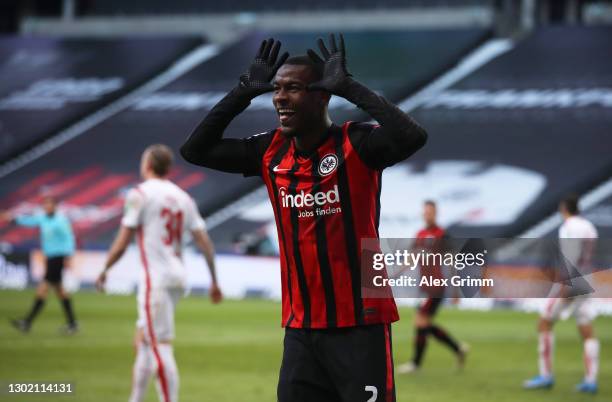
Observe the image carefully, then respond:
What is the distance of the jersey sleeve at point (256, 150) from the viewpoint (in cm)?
525

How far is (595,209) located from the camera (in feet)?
91.9

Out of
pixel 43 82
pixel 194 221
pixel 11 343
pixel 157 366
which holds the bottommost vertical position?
pixel 11 343

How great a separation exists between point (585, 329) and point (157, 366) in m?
5.60

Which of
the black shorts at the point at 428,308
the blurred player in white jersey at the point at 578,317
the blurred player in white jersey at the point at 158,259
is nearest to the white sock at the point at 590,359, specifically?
the blurred player in white jersey at the point at 578,317

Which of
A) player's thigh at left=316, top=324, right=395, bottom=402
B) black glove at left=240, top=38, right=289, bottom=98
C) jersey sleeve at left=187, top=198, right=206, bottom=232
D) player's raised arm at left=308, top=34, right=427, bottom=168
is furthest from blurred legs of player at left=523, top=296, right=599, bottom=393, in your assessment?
player's raised arm at left=308, top=34, right=427, bottom=168

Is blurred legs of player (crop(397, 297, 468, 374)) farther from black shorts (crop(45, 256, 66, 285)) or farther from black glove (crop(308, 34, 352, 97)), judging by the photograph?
black glove (crop(308, 34, 352, 97))

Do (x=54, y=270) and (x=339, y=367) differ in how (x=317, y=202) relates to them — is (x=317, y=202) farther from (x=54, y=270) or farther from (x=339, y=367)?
(x=54, y=270)

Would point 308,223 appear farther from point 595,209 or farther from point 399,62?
point 399,62

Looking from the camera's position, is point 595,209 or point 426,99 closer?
point 595,209

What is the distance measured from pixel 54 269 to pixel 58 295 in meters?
0.49

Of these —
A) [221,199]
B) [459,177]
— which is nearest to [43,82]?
[221,199]

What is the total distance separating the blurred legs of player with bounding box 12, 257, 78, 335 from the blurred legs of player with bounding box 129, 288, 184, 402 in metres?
8.29

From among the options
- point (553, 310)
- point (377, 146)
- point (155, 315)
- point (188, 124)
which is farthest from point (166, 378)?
point (188, 124)

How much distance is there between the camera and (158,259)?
879 cm
